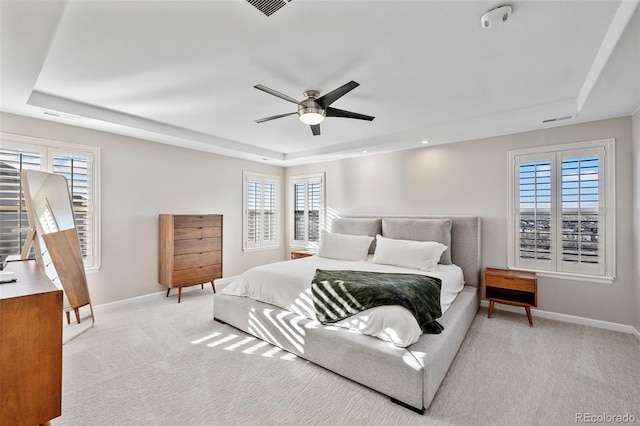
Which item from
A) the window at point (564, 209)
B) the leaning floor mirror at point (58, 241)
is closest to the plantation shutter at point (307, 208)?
the window at point (564, 209)

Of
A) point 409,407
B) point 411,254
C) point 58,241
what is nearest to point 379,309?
point 409,407

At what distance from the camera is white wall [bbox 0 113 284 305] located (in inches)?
150

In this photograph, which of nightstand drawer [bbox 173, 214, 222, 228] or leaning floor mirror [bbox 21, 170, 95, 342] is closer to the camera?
leaning floor mirror [bbox 21, 170, 95, 342]

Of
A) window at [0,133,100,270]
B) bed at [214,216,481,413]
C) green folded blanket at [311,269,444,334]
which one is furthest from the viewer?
window at [0,133,100,270]

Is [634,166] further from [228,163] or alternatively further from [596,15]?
[228,163]

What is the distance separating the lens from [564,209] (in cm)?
352

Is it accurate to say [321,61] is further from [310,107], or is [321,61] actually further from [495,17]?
[495,17]

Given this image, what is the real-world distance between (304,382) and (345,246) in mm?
2429

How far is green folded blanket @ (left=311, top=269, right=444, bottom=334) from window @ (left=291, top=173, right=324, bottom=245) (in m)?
3.15

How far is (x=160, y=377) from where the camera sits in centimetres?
236

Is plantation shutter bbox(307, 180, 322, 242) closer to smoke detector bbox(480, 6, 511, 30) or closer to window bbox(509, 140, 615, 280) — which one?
window bbox(509, 140, 615, 280)

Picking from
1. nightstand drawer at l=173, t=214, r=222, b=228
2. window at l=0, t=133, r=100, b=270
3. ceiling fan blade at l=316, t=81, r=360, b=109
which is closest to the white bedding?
nightstand drawer at l=173, t=214, r=222, b=228

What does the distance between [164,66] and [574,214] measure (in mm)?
4653

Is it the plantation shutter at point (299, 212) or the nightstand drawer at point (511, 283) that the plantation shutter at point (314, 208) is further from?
the nightstand drawer at point (511, 283)
